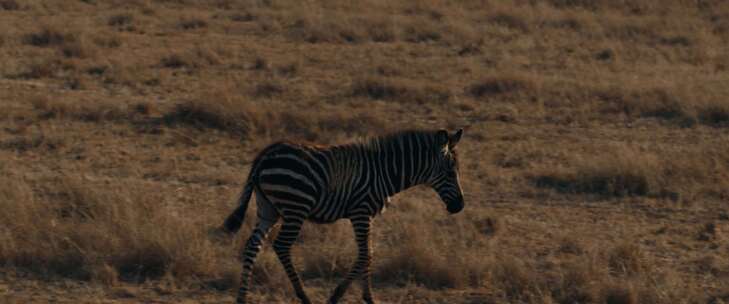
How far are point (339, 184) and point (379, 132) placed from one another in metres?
6.38

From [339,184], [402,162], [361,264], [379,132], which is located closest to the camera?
[339,184]

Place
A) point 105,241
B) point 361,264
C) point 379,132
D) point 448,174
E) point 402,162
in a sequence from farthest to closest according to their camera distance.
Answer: point 379,132
point 105,241
point 448,174
point 402,162
point 361,264

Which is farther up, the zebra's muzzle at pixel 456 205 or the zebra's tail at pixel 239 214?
the zebra's tail at pixel 239 214

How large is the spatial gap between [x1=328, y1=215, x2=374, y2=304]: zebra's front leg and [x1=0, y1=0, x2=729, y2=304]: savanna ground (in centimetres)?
39

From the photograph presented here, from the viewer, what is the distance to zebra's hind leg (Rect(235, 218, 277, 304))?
7.32m

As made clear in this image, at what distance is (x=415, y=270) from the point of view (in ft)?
27.6

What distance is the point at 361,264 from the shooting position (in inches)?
298

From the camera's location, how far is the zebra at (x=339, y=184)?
23.6 feet

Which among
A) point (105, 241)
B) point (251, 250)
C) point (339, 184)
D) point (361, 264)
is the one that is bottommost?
point (105, 241)

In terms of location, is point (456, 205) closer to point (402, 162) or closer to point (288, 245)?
point (402, 162)

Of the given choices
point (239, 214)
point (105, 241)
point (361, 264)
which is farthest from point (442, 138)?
point (105, 241)

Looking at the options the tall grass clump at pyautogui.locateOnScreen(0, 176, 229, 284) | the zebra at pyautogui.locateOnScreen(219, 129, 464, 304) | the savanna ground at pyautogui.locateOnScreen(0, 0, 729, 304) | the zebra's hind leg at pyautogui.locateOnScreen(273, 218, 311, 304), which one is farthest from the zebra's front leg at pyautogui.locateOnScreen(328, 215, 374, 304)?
the tall grass clump at pyautogui.locateOnScreen(0, 176, 229, 284)

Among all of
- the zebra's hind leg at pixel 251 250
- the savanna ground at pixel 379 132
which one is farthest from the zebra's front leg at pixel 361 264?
the zebra's hind leg at pixel 251 250

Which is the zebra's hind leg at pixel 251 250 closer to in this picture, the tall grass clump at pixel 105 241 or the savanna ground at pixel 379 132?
the savanna ground at pixel 379 132
